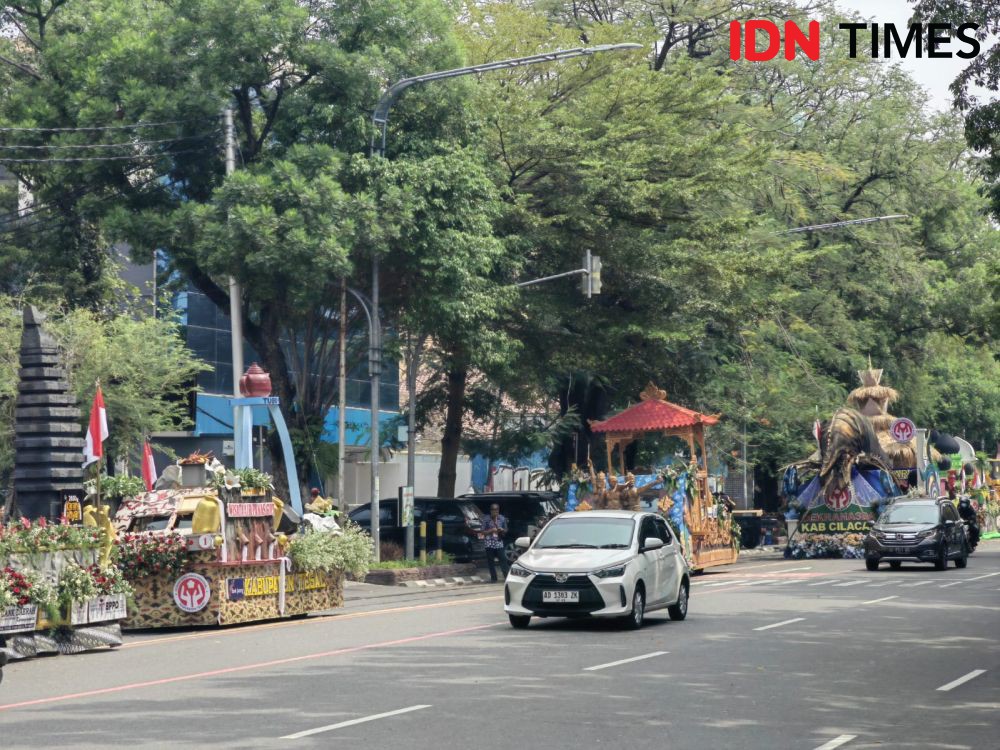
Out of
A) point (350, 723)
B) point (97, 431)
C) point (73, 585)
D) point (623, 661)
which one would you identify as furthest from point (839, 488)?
point (350, 723)

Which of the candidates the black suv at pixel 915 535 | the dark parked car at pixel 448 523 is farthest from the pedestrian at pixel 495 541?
the black suv at pixel 915 535

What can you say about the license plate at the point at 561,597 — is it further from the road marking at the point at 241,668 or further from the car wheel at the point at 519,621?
the road marking at the point at 241,668

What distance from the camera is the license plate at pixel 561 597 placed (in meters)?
18.9

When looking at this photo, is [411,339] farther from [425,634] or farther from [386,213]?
[425,634]

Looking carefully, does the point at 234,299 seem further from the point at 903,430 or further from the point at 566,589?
the point at 903,430

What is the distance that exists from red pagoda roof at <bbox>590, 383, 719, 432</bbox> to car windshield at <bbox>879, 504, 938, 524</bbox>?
4.93 m

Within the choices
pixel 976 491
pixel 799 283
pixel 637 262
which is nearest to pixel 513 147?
pixel 637 262

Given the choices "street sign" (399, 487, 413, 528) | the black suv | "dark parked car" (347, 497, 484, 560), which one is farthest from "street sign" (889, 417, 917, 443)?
"street sign" (399, 487, 413, 528)

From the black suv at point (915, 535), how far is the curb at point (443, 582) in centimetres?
941

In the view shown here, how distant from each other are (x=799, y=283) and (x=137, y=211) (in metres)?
24.1

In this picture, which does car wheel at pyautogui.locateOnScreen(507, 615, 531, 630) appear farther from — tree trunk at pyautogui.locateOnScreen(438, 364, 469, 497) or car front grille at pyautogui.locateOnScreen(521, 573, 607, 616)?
tree trunk at pyautogui.locateOnScreen(438, 364, 469, 497)

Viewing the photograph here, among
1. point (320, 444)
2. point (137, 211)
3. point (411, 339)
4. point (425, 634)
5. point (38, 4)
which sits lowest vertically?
point (425, 634)

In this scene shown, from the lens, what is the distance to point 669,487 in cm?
3375

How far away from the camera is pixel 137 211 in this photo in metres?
31.5
